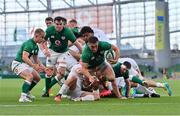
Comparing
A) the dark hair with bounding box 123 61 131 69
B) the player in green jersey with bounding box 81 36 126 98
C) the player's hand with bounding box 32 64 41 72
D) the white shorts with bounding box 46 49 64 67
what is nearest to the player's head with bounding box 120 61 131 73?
the dark hair with bounding box 123 61 131 69

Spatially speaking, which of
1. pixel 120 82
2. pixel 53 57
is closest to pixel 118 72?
pixel 120 82

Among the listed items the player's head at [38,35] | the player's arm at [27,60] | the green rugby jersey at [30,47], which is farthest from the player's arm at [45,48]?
the player's arm at [27,60]

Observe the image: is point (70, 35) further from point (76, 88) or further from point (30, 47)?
point (76, 88)

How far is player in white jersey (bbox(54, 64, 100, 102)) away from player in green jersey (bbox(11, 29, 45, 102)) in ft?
2.23

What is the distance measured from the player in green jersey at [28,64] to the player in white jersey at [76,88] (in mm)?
678

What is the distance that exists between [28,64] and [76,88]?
1.17 m

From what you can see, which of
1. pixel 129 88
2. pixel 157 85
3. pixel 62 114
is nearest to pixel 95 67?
pixel 129 88

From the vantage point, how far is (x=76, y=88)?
12.5 metres

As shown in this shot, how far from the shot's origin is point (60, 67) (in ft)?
45.7

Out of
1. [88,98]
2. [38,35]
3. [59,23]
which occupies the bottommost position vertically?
[88,98]

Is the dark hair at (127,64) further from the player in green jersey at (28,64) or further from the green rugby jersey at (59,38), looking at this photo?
the player in green jersey at (28,64)

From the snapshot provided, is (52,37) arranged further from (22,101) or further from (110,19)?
(110,19)

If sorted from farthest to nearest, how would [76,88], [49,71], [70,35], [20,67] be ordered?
[49,71] → [70,35] → [20,67] → [76,88]

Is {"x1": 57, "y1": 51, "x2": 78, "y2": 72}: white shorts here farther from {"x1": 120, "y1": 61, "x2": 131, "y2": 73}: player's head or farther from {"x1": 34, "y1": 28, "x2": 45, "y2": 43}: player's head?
{"x1": 34, "y1": 28, "x2": 45, "y2": 43}: player's head
